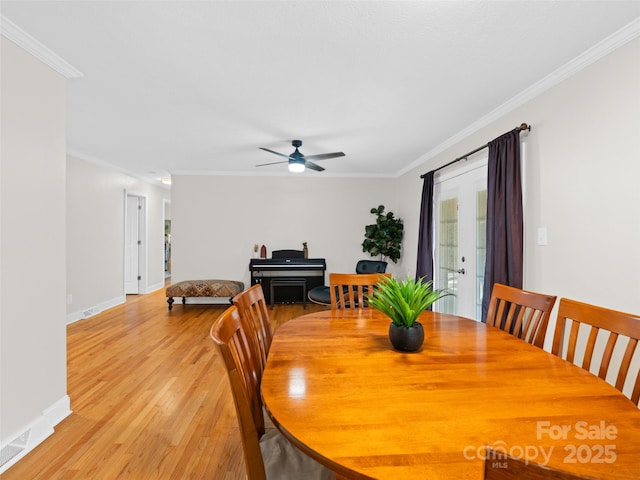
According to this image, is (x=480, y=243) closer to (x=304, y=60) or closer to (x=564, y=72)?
(x=564, y=72)

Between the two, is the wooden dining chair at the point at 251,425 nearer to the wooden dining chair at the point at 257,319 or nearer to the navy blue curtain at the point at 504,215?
the wooden dining chair at the point at 257,319

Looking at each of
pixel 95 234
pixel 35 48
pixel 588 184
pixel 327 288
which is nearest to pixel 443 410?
pixel 588 184

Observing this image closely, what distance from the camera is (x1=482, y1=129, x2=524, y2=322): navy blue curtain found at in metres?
2.55

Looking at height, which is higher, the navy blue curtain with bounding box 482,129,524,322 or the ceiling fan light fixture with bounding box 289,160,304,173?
the ceiling fan light fixture with bounding box 289,160,304,173

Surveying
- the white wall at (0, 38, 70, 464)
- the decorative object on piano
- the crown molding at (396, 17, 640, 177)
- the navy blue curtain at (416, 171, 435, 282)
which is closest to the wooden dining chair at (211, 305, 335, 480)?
the white wall at (0, 38, 70, 464)

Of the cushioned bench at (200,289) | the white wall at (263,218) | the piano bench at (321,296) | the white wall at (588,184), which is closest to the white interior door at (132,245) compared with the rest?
the white wall at (263,218)

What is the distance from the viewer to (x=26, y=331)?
6.09 ft

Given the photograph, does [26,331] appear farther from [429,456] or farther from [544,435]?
[544,435]

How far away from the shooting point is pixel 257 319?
1643 mm

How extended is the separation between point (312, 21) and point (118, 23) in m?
1.10

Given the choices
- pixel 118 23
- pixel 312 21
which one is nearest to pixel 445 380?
pixel 312 21

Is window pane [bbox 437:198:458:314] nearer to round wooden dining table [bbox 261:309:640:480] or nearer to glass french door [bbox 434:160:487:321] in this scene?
glass french door [bbox 434:160:487:321]

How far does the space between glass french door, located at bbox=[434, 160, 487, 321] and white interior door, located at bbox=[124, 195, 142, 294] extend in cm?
573

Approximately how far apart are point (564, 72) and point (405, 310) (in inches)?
86.7
